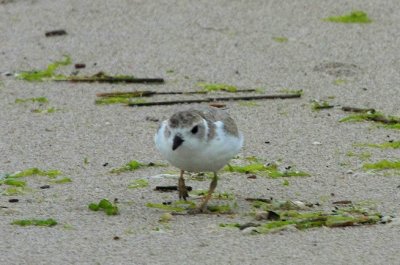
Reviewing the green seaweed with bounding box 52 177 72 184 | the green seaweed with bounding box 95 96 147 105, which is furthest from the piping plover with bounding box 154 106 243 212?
the green seaweed with bounding box 95 96 147 105

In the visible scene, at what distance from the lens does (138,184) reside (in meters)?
6.95

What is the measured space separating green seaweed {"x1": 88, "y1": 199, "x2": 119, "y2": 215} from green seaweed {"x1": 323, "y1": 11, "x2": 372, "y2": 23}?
5015 millimetres

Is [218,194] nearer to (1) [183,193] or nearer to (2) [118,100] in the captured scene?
(1) [183,193]

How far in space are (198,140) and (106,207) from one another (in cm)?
64

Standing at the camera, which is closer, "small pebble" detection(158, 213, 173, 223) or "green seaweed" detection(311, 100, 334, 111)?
"small pebble" detection(158, 213, 173, 223)

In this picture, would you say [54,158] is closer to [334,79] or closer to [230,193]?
[230,193]

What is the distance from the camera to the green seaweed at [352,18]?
10719 mm

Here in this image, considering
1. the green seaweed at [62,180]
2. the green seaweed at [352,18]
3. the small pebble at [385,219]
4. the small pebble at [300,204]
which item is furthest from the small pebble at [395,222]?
the green seaweed at [352,18]

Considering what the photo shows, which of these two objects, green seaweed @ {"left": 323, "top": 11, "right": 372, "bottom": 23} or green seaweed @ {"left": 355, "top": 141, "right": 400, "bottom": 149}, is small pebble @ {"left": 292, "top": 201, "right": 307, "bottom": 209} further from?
green seaweed @ {"left": 323, "top": 11, "right": 372, "bottom": 23}

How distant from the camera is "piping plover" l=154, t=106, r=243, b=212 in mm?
6180

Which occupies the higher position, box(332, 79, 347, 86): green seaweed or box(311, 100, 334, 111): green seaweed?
box(332, 79, 347, 86): green seaweed

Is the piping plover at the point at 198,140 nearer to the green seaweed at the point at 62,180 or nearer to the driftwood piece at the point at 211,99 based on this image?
the green seaweed at the point at 62,180

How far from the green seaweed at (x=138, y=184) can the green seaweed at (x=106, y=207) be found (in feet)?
2.02

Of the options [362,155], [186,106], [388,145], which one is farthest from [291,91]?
[362,155]
